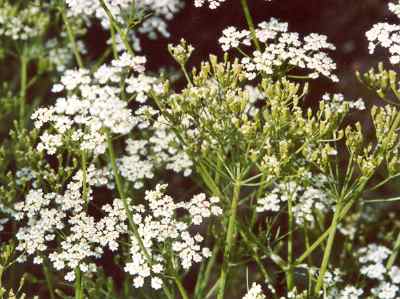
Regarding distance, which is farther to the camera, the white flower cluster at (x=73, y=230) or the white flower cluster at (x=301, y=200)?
the white flower cluster at (x=301, y=200)

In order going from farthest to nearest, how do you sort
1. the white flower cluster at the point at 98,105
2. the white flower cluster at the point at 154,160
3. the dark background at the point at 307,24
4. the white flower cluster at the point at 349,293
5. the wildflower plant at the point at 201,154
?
1. the dark background at the point at 307,24
2. the white flower cluster at the point at 154,160
3. the white flower cluster at the point at 349,293
4. the wildflower plant at the point at 201,154
5. the white flower cluster at the point at 98,105

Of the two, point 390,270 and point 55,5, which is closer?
point 390,270

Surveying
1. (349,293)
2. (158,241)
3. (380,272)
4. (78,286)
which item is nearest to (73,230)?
(78,286)

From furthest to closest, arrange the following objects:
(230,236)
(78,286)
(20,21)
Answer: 1. (20,21)
2. (230,236)
3. (78,286)

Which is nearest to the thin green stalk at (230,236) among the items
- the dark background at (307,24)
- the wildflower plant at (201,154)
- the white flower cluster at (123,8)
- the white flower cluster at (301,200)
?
the wildflower plant at (201,154)

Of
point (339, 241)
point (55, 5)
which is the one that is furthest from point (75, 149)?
point (339, 241)

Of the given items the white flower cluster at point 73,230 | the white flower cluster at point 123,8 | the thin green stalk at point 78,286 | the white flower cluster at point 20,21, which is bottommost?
the thin green stalk at point 78,286

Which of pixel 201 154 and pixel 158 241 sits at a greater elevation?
pixel 201 154

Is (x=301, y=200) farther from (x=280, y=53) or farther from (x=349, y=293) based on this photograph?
(x=280, y=53)

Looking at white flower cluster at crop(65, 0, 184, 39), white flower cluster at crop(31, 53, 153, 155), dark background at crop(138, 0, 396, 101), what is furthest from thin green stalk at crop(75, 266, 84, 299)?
dark background at crop(138, 0, 396, 101)

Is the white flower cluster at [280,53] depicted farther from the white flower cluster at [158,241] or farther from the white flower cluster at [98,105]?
the white flower cluster at [158,241]

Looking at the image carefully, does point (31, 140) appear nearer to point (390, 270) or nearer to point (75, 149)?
point (75, 149)
